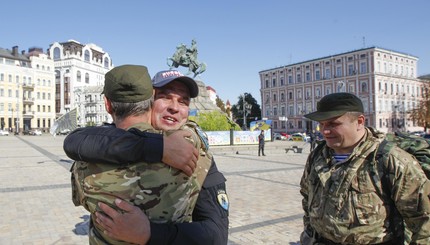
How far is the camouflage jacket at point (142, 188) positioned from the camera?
4.44 feet

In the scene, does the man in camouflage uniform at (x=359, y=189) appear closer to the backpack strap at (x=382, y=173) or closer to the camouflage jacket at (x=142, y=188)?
the backpack strap at (x=382, y=173)

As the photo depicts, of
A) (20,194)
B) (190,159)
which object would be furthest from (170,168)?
(20,194)

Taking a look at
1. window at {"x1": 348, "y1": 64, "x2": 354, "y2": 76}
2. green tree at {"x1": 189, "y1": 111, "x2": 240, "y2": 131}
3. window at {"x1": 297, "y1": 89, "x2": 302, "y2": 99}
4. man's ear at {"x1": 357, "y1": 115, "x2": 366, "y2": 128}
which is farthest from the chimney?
man's ear at {"x1": 357, "y1": 115, "x2": 366, "y2": 128}

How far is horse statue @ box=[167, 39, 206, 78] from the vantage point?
35.2m

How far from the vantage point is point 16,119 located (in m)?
75.5

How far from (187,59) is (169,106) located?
1328 inches

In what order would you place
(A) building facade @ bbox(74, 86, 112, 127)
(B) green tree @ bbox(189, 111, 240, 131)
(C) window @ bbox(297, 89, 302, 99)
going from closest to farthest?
(B) green tree @ bbox(189, 111, 240, 131), (C) window @ bbox(297, 89, 302, 99), (A) building facade @ bbox(74, 86, 112, 127)

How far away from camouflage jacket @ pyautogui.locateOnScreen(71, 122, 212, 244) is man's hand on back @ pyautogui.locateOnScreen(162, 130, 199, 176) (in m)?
0.04

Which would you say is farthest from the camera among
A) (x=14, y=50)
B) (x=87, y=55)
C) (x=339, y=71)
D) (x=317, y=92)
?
(x=87, y=55)

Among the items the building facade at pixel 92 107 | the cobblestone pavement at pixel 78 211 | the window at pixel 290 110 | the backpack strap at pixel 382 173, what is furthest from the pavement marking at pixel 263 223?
the building facade at pixel 92 107

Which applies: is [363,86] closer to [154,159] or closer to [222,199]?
[222,199]

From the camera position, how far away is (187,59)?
35188mm

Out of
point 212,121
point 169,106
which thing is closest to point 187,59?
point 212,121

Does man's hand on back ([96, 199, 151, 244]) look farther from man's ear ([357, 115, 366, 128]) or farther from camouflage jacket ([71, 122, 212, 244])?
man's ear ([357, 115, 366, 128])
